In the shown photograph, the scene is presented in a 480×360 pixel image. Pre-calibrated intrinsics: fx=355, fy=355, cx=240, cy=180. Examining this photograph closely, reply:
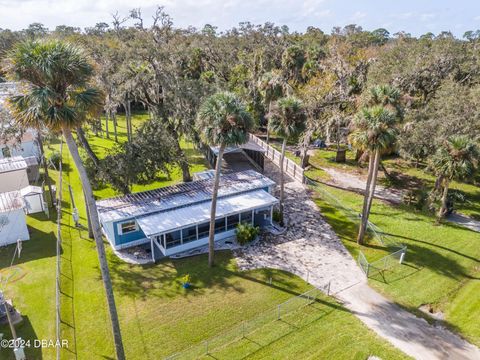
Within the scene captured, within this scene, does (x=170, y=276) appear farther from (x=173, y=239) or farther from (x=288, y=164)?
(x=288, y=164)

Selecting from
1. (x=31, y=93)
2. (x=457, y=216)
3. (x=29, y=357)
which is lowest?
(x=29, y=357)

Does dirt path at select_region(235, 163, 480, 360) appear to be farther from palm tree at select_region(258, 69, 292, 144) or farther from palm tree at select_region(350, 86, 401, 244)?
palm tree at select_region(258, 69, 292, 144)

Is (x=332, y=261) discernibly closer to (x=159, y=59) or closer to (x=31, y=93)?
(x=31, y=93)

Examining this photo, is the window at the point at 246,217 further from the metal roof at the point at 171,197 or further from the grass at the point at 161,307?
the grass at the point at 161,307

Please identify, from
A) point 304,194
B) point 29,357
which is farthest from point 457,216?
point 29,357

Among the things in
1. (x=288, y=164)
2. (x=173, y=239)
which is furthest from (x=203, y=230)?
(x=288, y=164)

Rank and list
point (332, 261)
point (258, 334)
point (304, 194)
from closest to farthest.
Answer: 1. point (258, 334)
2. point (332, 261)
3. point (304, 194)

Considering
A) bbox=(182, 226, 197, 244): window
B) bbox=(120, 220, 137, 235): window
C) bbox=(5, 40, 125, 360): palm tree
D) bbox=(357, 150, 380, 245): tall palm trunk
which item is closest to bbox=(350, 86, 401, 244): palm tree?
bbox=(357, 150, 380, 245): tall palm trunk
